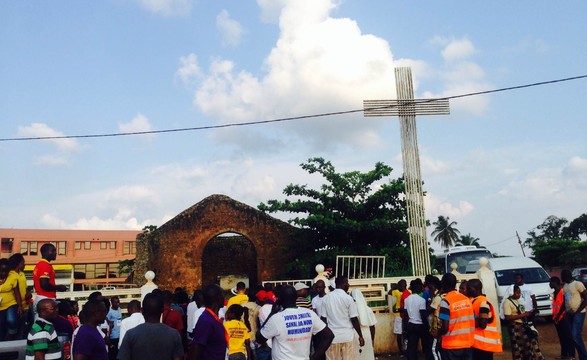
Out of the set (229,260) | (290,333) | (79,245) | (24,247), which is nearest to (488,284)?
(290,333)

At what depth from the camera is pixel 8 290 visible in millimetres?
7570

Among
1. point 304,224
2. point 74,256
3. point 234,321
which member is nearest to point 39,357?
point 234,321

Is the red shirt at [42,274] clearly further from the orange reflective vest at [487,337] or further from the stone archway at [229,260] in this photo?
the stone archway at [229,260]

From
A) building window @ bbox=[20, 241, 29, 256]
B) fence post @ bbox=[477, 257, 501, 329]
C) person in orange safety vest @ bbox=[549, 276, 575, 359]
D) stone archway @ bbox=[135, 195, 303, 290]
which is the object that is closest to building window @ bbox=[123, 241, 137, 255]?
building window @ bbox=[20, 241, 29, 256]

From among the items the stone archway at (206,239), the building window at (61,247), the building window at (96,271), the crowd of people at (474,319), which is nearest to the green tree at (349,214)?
the stone archway at (206,239)

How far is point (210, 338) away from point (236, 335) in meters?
2.01

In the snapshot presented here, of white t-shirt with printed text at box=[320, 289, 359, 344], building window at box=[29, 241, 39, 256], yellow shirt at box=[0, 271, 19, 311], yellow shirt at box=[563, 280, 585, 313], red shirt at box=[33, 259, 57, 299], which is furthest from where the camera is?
building window at box=[29, 241, 39, 256]

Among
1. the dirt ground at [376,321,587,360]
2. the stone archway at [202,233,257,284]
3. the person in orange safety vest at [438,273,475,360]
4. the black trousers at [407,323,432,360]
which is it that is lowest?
the dirt ground at [376,321,587,360]

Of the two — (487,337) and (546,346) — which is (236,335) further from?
(546,346)

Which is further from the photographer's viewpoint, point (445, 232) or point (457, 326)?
point (445, 232)

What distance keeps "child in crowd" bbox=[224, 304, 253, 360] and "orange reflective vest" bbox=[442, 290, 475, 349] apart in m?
2.45

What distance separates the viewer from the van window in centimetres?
1490

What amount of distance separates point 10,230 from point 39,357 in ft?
173

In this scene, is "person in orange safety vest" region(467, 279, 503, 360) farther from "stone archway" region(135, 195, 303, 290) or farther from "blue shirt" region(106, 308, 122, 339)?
"stone archway" region(135, 195, 303, 290)
